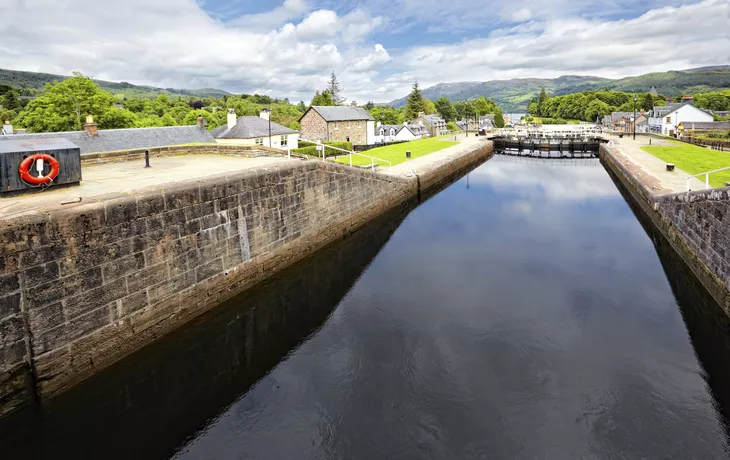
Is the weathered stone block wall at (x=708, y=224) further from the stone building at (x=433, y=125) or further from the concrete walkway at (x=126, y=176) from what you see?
the stone building at (x=433, y=125)

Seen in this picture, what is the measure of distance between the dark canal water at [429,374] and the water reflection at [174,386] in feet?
0.11

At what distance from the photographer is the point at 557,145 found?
62.8 metres

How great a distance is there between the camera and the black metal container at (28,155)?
992 cm

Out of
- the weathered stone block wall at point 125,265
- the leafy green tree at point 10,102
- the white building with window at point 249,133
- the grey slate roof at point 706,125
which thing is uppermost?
the leafy green tree at point 10,102

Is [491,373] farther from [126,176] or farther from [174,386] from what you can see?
[126,176]

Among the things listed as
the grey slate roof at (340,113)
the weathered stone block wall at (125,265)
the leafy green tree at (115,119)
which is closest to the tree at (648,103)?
the grey slate roof at (340,113)

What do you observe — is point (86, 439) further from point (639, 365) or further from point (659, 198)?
point (659, 198)

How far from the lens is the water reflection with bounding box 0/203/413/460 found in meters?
7.52

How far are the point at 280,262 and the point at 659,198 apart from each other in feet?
50.2

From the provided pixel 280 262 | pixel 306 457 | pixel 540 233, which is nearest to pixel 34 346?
pixel 306 457

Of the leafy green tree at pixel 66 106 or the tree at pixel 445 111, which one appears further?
the tree at pixel 445 111

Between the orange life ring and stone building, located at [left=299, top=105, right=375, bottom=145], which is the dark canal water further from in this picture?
stone building, located at [left=299, top=105, right=375, bottom=145]

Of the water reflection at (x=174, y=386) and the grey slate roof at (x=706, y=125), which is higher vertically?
the grey slate roof at (x=706, y=125)

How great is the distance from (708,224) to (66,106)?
53428mm
